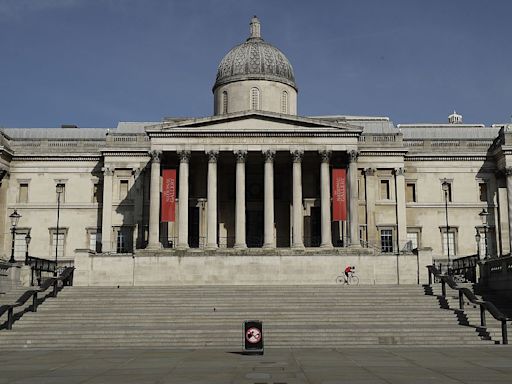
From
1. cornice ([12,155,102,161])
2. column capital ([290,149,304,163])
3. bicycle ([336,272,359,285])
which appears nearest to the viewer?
bicycle ([336,272,359,285])

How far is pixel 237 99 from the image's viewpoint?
58.1m

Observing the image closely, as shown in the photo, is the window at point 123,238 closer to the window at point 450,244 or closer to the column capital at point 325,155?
the column capital at point 325,155

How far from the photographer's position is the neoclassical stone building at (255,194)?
1875 inches

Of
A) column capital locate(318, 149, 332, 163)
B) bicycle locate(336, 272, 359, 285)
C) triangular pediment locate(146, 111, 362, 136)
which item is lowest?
bicycle locate(336, 272, 359, 285)

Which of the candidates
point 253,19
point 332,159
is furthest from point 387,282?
point 253,19

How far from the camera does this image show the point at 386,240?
186 ft

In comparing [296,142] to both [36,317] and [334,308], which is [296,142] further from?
[36,317]

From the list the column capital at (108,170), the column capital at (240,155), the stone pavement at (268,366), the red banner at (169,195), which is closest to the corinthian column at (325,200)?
the column capital at (240,155)

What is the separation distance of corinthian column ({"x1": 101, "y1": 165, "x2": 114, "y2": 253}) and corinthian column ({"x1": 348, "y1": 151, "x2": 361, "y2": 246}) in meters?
19.6

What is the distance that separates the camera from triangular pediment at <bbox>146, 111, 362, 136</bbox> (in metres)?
51.0

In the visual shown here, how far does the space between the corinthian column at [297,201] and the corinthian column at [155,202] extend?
977cm

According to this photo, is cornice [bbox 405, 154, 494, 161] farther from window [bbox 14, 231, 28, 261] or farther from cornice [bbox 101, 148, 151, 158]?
window [bbox 14, 231, 28, 261]

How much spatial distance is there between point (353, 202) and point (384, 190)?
815cm

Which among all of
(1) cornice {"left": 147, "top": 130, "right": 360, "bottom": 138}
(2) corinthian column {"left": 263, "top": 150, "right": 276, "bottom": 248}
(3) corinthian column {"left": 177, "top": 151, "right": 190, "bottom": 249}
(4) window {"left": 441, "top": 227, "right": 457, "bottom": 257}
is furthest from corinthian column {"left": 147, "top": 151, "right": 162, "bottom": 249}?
(4) window {"left": 441, "top": 227, "right": 457, "bottom": 257}
